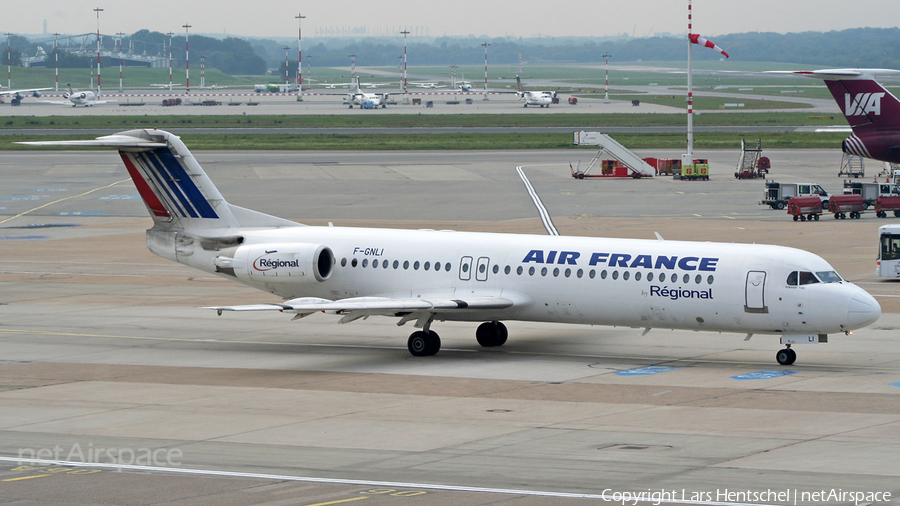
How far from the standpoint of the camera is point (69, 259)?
171 feet

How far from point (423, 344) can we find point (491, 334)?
7.90 feet

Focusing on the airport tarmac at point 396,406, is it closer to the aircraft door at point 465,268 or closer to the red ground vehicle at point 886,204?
the aircraft door at point 465,268

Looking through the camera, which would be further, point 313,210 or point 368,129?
point 368,129

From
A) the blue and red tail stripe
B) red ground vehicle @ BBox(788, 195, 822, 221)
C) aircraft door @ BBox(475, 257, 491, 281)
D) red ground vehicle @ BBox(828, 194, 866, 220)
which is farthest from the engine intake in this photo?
red ground vehicle @ BBox(828, 194, 866, 220)

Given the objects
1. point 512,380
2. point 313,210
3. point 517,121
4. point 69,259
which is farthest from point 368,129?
point 512,380

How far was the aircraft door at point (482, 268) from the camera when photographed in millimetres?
31219

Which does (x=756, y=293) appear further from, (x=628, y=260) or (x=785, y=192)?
(x=785, y=192)

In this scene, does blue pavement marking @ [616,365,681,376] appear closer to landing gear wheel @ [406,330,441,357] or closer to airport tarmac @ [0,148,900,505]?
airport tarmac @ [0,148,900,505]

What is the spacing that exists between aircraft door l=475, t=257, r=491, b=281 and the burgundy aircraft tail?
2830cm

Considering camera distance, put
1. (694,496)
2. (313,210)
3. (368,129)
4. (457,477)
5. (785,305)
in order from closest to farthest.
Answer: (694,496), (457,477), (785,305), (313,210), (368,129)

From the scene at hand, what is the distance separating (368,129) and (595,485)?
124 m

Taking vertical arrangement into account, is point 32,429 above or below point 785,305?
below

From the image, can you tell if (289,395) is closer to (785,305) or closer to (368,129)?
(785,305)

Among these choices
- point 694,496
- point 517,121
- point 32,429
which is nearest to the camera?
point 694,496
